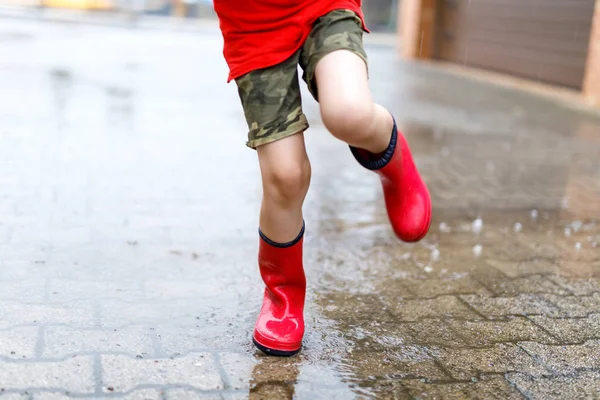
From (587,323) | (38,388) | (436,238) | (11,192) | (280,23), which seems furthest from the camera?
(11,192)

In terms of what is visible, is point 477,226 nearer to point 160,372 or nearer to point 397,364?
Answer: point 397,364

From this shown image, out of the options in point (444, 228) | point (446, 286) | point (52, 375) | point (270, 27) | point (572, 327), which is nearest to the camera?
point (52, 375)

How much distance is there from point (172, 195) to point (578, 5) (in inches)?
289

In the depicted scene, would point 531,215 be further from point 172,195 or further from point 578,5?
point 578,5

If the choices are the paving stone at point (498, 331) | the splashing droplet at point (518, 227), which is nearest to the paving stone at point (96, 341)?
the paving stone at point (498, 331)

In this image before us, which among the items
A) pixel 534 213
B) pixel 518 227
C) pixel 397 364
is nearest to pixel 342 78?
pixel 397 364

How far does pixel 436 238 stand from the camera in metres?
3.55

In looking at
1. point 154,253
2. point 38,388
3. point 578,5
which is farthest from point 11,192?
point 578,5

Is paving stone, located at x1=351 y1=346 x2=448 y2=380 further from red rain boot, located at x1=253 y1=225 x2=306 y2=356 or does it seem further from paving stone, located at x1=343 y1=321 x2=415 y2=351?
red rain boot, located at x1=253 y1=225 x2=306 y2=356

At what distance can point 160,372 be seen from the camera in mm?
2096

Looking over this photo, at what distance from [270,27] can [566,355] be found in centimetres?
133

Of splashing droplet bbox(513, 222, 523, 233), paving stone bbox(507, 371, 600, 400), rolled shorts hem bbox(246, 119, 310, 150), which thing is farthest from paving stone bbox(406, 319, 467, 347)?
splashing droplet bbox(513, 222, 523, 233)

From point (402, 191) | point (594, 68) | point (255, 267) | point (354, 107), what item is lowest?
point (594, 68)

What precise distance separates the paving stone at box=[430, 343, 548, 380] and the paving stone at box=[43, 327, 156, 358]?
87cm
